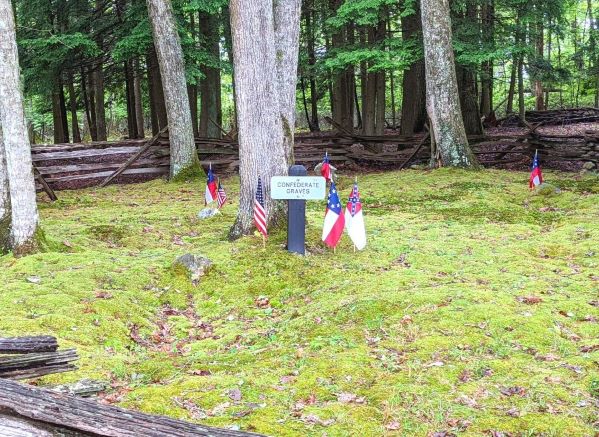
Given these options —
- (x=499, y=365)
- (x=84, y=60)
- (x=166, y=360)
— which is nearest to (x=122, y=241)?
(x=166, y=360)

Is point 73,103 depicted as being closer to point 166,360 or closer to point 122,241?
point 122,241

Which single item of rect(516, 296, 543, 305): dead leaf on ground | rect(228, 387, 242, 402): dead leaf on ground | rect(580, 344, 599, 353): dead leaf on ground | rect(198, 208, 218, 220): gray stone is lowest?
rect(580, 344, 599, 353): dead leaf on ground

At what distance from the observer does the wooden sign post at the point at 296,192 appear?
25.3 feet

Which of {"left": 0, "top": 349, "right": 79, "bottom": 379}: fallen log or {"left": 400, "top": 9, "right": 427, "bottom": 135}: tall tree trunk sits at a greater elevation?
{"left": 400, "top": 9, "right": 427, "bottom": 135}: tall tree trunk

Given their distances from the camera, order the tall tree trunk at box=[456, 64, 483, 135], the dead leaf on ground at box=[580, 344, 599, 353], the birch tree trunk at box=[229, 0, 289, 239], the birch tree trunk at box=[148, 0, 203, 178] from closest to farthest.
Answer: the dead leaf on ground at box=[580, 344, 599, 353] < the birch tree trunk at box=[229, 0, 289, 239] < the birch tree trunk at box=[148, 0, 203, 178] < the tall tree trunk at box=[456, 64, 483, 135]

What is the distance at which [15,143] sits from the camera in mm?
7305

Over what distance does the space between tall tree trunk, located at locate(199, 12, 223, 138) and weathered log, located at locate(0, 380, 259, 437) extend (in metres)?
17.5

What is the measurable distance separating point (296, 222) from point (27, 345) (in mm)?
4402

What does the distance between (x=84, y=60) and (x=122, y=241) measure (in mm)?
12818

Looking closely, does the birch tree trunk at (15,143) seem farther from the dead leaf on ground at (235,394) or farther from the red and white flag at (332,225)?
the dead leaf on ground at (235,394)

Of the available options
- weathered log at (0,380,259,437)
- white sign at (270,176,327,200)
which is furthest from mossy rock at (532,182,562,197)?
weathered log at (0,380,259,437)

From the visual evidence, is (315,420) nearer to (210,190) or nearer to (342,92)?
(210,190)

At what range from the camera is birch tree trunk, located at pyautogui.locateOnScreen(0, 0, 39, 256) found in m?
7.14

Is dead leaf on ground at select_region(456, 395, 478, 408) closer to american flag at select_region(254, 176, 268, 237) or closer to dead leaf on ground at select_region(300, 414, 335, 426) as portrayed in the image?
dead leaf on ground at select_region(300, 414, 335, 426)
